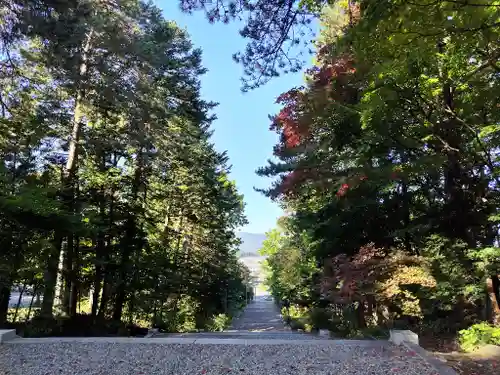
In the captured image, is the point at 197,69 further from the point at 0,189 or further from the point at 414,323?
the point at 414,323

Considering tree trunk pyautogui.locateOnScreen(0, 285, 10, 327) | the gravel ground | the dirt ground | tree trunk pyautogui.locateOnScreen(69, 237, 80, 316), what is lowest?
the dirt ground

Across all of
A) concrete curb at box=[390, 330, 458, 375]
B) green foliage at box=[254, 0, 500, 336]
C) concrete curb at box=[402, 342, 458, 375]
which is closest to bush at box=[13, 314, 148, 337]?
green foliage at box=[254, 0, 500, 336]

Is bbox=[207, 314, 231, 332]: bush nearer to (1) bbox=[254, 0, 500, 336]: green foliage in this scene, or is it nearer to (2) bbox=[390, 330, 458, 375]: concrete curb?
(1) bbox=[254, 0, 500, 336]: green foliage

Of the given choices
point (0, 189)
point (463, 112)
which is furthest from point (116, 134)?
point (463, 112)

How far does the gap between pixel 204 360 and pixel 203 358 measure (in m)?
0.13

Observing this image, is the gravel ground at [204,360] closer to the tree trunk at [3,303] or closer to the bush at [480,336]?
the bush at [480,336]

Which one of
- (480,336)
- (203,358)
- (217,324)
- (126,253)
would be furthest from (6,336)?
(217,324)

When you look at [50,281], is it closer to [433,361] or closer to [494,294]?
[433,361]

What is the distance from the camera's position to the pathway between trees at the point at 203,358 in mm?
5113

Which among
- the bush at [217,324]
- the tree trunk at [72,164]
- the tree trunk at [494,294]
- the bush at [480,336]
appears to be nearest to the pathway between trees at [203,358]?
the bush at [480,336]

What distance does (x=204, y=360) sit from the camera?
5.67 meters

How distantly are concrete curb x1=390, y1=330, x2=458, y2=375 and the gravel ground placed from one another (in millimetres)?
99

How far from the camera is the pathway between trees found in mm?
5113

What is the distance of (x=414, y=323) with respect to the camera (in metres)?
9.80
